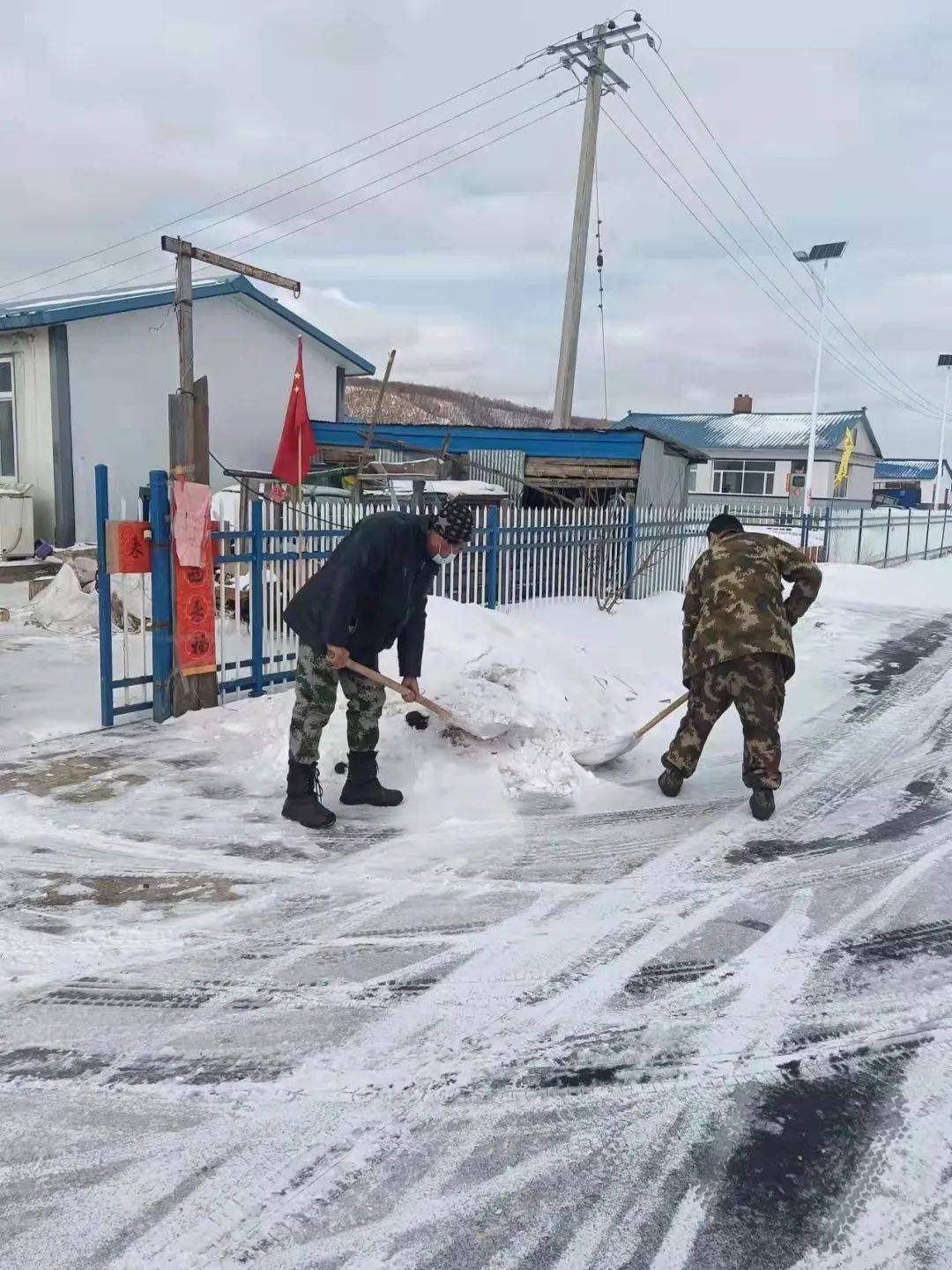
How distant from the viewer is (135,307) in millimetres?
13523

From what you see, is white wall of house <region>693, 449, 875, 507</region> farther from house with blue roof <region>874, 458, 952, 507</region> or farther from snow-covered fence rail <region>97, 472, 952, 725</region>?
snow-covered fence rail <region>97, 472, 952, 725</region>

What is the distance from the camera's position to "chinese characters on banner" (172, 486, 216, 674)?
6.50m

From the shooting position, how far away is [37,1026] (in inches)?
116

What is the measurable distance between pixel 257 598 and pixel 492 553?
3719 millimetres

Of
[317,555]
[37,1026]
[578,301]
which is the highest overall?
[578,301]

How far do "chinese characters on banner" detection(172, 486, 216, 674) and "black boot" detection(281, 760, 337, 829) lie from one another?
83.7 inches

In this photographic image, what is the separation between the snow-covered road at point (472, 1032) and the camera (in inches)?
86.2

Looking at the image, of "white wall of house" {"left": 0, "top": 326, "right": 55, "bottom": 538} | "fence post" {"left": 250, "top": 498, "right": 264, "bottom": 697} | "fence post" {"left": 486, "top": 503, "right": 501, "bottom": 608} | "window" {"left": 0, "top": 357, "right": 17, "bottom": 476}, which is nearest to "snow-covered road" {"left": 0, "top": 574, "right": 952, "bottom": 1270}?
"fence post" {"left": 250, "top": 498, "right": 264, "bottom": 697}

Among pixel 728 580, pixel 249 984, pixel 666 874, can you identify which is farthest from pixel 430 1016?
pixel 728 580

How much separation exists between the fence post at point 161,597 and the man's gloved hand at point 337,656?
2.28 m

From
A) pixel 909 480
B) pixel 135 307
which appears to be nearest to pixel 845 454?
pixel 135 307

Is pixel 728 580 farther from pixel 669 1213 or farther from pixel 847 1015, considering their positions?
pixel 669 1213

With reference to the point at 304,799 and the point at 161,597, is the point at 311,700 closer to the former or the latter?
the point at 304,799

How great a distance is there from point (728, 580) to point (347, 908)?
2654 millimetres
